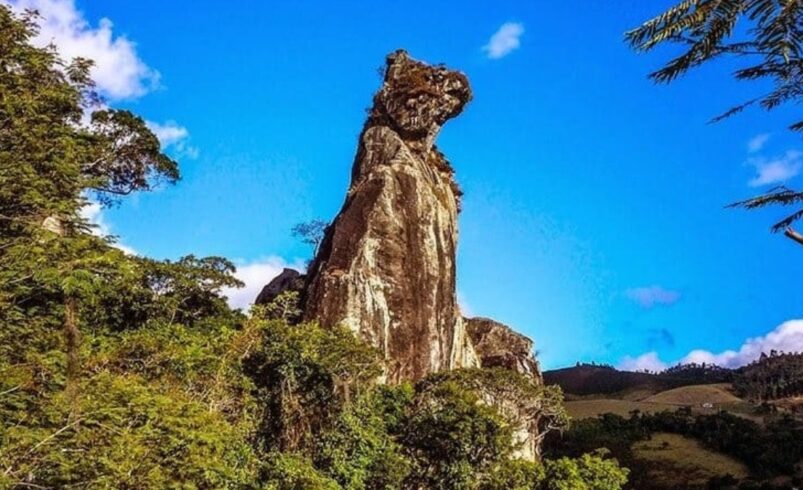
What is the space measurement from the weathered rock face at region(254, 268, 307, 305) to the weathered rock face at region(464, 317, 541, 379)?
30.3 feet

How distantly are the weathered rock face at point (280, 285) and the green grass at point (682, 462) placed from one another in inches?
873

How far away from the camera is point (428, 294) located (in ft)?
98.4

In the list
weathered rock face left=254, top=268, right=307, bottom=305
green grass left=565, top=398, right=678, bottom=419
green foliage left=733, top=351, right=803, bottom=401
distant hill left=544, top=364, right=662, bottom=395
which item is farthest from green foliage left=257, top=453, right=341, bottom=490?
distant hill left=544, top=364, right=662, bottom=395

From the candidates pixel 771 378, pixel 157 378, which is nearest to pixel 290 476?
pixel 157 378

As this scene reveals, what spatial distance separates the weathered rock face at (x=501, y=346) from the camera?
3353 centimetres

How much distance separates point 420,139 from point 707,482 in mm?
22930

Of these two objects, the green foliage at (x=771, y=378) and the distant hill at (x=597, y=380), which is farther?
the distant hill at (x=597, y=380)

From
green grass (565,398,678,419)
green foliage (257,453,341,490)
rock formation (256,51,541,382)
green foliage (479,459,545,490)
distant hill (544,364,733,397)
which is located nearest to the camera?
green foliage (257,453,341,490)

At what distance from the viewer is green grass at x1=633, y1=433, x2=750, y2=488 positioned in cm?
3769

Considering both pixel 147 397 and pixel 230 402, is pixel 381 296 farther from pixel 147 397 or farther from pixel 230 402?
pixel 147 397

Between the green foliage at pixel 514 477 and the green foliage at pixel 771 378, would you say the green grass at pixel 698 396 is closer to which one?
the green foliage at pixel 771 378

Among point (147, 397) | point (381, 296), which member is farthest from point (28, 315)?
point (381, 296)

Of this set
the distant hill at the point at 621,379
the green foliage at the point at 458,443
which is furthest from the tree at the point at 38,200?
the distant hill at the point at 621,379

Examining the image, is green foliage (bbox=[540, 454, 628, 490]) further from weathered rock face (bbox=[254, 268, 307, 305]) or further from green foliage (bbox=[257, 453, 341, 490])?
weathered rock face (bbox=[254, 268, 307, 305])
